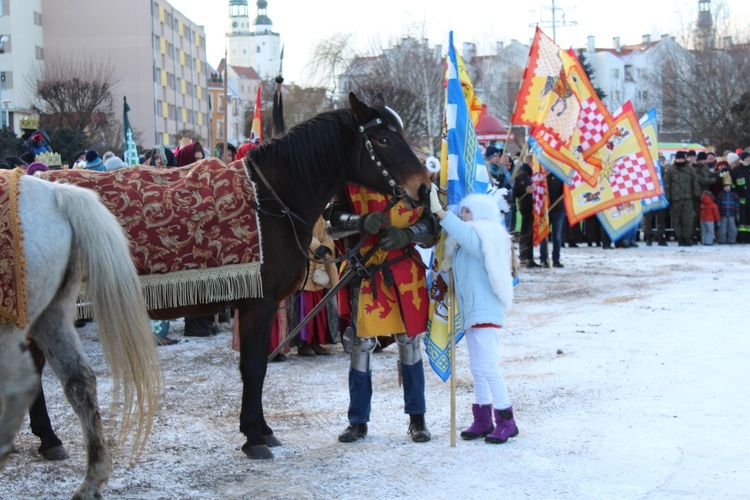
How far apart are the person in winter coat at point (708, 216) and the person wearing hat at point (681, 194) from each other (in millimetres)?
394

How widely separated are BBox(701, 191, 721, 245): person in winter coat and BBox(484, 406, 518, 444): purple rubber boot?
1568 centimetres

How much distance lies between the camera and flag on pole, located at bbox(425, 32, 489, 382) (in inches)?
218

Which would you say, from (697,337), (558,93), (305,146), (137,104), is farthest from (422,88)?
(305,146)

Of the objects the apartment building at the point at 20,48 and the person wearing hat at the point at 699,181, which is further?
the apartment building at the point at 20,48

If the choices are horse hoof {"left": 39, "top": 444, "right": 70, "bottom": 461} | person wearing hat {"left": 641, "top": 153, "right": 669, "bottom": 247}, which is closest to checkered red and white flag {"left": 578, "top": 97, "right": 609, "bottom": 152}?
person wearing hat {"left": 641, "top": 153, "right": 669, "bottom": 247}

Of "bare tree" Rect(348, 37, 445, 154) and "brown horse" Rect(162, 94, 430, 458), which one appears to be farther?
"bare tree" Rect(348, 37, 445, 154)

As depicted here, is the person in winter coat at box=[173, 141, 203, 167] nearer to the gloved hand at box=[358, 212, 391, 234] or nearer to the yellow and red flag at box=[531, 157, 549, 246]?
the gloved hand at box=[358, 212, 391, 234]

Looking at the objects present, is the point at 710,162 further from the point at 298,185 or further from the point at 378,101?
the point at 298,185

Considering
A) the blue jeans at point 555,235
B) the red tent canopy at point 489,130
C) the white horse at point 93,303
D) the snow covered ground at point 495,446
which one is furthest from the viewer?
the red tent canopy at point 489,130

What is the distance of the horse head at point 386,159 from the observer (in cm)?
516

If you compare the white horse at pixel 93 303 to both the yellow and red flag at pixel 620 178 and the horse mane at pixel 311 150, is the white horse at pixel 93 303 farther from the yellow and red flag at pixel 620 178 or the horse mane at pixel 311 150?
the yellow and red flag at pixel 620 178

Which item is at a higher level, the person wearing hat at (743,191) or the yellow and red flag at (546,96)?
the yellow and red flag at (546,96)

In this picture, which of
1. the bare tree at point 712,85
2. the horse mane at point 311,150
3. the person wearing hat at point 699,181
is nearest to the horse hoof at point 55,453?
the horse mane at point 311,150

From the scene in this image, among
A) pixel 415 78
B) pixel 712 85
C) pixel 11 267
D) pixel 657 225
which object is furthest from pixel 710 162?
pixel 415 78
